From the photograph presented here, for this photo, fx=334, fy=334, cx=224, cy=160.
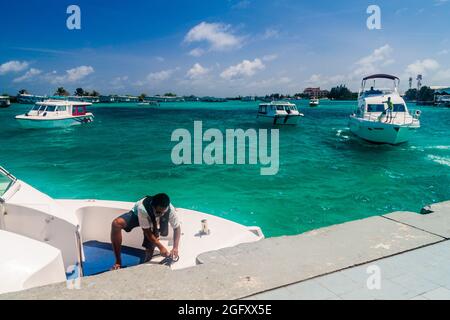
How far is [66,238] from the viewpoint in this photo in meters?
5.17

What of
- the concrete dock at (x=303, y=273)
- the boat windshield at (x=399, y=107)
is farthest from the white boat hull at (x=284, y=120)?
the concrete dock at (x=303, y=273)

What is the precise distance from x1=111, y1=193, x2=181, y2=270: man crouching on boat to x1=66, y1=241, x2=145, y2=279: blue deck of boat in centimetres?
65

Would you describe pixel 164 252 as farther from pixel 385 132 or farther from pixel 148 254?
pixel 385 132

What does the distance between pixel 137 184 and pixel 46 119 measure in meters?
26.8

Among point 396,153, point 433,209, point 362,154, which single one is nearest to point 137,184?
Result: point 433,209

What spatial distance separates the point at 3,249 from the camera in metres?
3.85

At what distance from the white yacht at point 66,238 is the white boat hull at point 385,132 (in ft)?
66.9

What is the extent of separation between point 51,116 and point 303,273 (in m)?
40.2

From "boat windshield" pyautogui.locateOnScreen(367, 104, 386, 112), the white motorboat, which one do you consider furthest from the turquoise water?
the white motorboat

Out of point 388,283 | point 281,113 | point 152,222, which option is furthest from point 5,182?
point 281,113

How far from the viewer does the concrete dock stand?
9.32 feet

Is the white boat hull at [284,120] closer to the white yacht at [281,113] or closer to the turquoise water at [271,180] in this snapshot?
the white yacht at [281,113]
